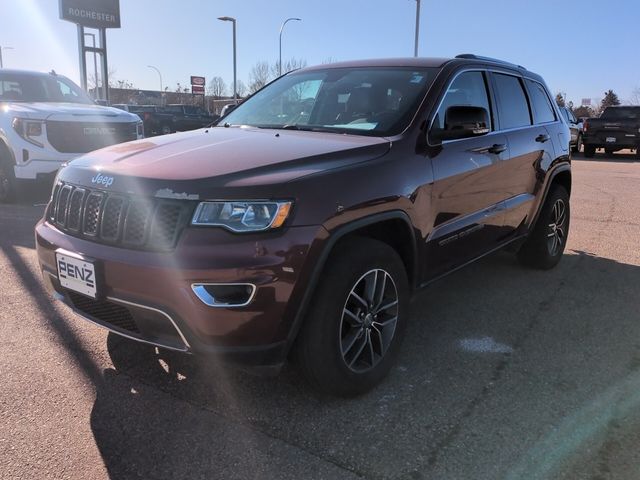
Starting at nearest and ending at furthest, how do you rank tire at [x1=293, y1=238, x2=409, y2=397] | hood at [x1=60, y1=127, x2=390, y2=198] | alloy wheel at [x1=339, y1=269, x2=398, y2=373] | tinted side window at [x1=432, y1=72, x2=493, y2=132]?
hood at [x1=60, y1=127, x2=390, y2=198]
tire at [x1=293, y1=238, x2=409, y2=397]
alloy wheel at [x1=339, y1=269, x2=398, y2=373]
tinted side window at [x1=432, y1=72, x2=493, y2=132]

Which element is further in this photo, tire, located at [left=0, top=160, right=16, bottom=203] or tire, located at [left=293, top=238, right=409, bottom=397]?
tire, located at [left=0, top=160, right=16, bottom=203]

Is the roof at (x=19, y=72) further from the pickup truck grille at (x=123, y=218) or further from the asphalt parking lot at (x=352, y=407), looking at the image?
the pickup truck grille at (x=123, y=218)

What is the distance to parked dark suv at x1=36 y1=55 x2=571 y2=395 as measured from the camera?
241 cm

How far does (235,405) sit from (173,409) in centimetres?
31

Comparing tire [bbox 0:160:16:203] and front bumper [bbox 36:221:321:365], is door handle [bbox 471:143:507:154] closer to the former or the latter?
front bumper [bbox 36:221:321:365]

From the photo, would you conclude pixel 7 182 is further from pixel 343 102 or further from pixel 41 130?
pixel 343 102

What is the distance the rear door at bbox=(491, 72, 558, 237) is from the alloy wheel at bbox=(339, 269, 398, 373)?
167 centimetres

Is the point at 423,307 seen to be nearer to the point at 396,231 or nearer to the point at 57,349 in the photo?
the point at 396,231

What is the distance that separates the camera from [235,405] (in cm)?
288

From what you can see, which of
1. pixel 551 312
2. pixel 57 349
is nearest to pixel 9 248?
pixel 57 349

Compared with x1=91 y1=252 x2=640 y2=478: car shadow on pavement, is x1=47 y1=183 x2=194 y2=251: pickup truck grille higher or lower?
higher

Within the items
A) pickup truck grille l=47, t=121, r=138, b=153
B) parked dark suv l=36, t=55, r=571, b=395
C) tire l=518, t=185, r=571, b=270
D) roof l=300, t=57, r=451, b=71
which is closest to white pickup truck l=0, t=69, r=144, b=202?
pickup truck grille l=47, t=121, r=138, b=153

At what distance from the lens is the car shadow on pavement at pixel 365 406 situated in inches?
96.3

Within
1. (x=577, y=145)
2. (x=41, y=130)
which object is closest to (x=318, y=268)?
(x=41, y=130)
